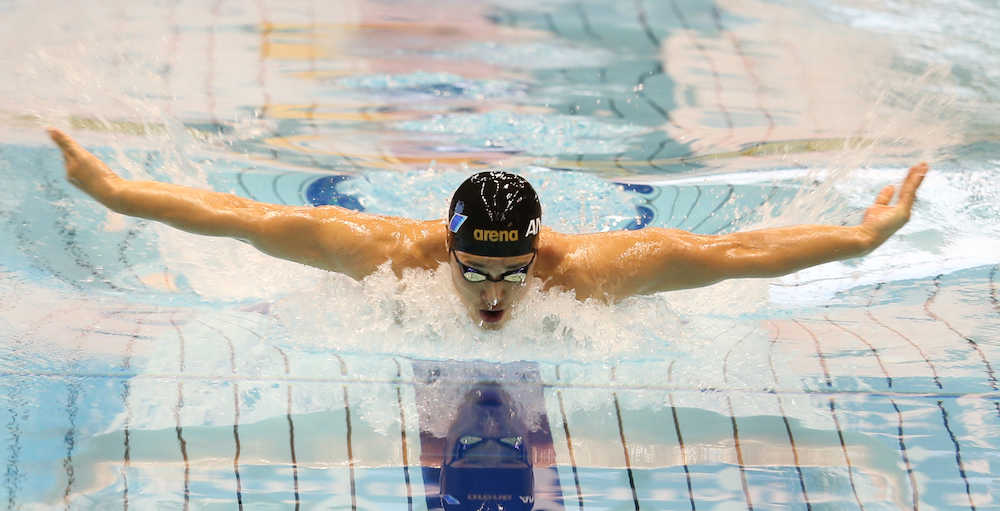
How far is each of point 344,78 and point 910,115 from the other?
310 cm

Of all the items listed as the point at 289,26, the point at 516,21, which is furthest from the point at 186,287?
the point at 516,21

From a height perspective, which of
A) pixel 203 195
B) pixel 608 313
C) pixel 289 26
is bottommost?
pixel 608 313

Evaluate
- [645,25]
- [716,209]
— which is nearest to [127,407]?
[716,209]

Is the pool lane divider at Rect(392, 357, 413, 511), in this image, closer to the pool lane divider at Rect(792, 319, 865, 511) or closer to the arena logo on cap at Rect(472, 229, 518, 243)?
the arena logo on cap at Rect(472, 229, 518, 243)

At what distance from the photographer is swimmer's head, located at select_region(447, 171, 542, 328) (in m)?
2.62

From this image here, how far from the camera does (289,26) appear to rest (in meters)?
6.41

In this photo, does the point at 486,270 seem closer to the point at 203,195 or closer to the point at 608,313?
the point at 608,313

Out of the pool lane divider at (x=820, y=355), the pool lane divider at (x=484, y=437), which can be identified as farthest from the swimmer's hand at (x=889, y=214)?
the pool lane divider at (x=484, y=437)

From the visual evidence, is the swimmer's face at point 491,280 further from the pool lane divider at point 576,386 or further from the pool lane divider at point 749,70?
the pool lane divider at point 749,70

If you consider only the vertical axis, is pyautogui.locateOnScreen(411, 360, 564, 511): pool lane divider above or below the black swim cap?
below

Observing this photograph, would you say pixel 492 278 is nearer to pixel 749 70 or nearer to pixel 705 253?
pixel 705 253

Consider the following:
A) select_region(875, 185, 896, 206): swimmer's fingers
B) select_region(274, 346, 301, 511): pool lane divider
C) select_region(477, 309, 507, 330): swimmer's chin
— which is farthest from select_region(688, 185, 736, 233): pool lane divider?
select_region(274, 346, 301, 511): pool lane divider

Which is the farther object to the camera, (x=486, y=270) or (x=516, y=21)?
(x=516, y=21)

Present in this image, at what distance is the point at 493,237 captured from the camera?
2.62 meters
